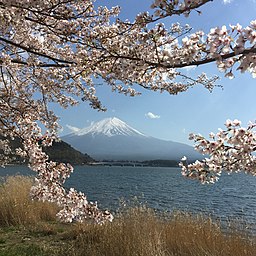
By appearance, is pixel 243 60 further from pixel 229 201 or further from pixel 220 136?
pixel 229 201

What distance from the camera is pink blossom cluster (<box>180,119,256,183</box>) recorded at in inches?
91.3

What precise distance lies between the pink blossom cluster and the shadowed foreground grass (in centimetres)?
221

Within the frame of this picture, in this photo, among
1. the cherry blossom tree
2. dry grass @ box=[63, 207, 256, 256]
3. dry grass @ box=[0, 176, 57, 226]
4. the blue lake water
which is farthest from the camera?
the blue lake water

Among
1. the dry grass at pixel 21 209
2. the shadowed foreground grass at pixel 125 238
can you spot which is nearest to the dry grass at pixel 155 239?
the shadowed foreground grass at pixel 125 238

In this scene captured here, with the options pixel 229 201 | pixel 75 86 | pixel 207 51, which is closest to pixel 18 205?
pixel 75 86

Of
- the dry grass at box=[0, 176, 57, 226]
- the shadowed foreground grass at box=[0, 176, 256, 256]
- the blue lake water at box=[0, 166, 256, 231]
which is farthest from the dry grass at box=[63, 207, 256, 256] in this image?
the dry grass at box=[0, 176, 57, 226]

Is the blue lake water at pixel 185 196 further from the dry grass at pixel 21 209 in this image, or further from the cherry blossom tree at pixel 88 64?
the cherry blossom tree at pixel 88 64

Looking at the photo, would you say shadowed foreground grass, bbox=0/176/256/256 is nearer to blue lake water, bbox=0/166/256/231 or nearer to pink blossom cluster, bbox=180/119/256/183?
blue lake water, bbox=0/166/256/231

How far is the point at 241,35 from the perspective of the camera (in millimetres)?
1713

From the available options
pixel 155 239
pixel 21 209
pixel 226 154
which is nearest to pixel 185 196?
pixel 21 209

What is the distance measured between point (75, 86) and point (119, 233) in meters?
2.82

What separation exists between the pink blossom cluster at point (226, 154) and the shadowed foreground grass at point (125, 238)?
2.21m

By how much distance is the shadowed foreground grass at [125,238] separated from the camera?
506 centimetres

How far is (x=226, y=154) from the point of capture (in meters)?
2.46
